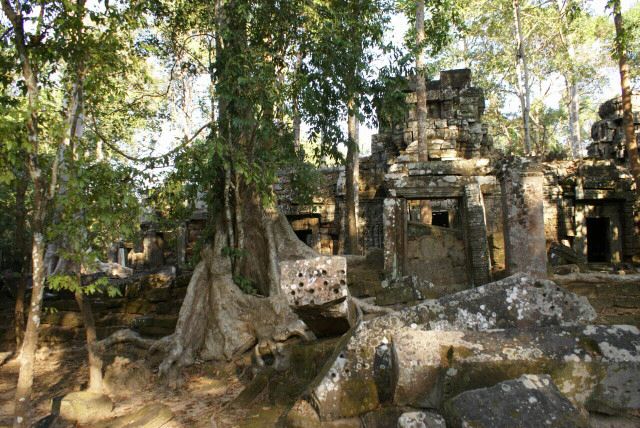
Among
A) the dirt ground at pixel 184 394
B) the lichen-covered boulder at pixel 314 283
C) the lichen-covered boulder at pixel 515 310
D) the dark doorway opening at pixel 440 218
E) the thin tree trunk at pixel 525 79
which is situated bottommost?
the dirt ground at pixel 184 394

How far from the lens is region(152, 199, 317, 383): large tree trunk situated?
657cm

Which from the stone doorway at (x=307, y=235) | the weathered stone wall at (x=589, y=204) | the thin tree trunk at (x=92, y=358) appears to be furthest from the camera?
the stone doorway at (x=307, y=235)

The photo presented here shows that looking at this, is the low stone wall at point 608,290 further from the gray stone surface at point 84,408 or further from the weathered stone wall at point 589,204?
the gray stone surface at point 84,408

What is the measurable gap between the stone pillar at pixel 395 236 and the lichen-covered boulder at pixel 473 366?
19.0 ft

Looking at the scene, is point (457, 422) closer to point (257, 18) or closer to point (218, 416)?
point (218, 416)

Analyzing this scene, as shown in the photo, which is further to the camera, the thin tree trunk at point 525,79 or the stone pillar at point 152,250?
the thin tree trunk at point 525,79

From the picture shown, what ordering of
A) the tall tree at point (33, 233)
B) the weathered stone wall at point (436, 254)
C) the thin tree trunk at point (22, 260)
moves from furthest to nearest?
the weathered stone wall at point (436, 254) → the thin tree trunk at point (22, 260) → the tall tree at point (33, 233)

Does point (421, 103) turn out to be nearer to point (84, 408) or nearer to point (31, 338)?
point (84, 408)

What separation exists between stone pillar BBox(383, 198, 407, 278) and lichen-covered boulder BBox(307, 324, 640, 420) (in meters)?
5.79

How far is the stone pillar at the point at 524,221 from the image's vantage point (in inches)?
330

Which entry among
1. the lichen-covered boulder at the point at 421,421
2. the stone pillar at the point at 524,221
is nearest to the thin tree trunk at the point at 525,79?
the stone pillar at the point at 524,221

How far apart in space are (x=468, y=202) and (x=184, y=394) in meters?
6.68

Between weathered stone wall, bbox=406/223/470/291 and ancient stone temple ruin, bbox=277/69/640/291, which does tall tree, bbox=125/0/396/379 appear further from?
weathered stone wall, bbox=406/223/470/291

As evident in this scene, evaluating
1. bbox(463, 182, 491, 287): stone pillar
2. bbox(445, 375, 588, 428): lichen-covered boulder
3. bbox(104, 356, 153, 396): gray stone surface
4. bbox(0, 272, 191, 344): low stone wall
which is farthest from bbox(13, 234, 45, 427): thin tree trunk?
bbox(463, 182, 491, 287): stone pillar
